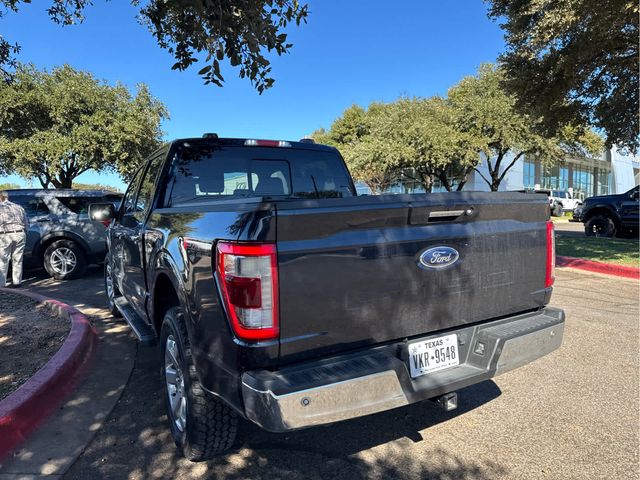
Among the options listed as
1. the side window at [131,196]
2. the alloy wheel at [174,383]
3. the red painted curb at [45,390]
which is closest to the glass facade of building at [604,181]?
the side window at [131,196]

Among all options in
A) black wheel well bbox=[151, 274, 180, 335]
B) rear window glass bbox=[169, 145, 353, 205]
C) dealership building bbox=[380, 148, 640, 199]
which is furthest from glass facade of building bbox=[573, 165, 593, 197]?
black wheel well bbox=[151, 274, 180, 335]

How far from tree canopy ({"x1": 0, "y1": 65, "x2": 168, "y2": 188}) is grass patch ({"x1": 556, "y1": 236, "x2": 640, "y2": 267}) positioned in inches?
618

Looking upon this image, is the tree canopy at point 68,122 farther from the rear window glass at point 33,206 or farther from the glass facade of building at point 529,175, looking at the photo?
the glass facade of building at point 529,175

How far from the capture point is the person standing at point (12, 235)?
25.0 feet

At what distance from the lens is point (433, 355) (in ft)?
8.16

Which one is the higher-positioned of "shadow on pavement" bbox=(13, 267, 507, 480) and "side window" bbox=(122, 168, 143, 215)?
"side window" bbox=(122, 168, 143, 215)

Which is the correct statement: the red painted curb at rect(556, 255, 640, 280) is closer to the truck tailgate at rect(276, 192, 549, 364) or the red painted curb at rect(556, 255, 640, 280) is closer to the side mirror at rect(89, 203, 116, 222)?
the truck tailgate at rect(276, 192, 549, 364)

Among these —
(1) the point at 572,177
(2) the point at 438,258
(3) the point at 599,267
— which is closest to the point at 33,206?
(2) the point at 438,258

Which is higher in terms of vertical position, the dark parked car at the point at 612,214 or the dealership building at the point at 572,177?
the dealership building at the point at 572,177

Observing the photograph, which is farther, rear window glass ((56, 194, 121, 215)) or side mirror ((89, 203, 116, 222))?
rear window glass ((56, 194, 121, 215))

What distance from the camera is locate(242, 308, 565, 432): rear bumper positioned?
6.57 ft

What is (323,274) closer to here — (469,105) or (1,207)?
(1,207)

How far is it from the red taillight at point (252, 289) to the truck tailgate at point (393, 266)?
50mm

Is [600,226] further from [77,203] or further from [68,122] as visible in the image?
[68,122]
